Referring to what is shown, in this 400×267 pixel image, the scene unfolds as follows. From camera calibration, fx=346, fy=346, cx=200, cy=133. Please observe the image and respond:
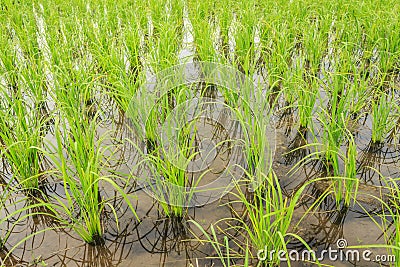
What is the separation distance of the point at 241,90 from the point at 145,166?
997 millimetres

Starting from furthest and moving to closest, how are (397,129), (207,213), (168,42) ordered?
(168,42), (397,129), (207,213)

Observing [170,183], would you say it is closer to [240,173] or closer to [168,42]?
[240,173]

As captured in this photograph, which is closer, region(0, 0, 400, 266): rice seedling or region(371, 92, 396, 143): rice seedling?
region(0, 0, 400, 266): rice seedling

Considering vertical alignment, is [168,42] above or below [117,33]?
below

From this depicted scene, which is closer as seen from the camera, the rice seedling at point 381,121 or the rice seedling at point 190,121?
the rice seedling at point 190,121

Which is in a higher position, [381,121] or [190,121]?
[190,121]

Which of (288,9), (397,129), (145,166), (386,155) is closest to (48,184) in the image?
(145,166)

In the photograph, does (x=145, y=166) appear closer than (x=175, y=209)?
No

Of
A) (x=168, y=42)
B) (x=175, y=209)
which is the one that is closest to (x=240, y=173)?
(x=175, y=209)

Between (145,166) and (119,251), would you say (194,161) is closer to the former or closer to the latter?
(145,166)

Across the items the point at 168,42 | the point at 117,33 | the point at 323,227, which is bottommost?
the point at 323,227

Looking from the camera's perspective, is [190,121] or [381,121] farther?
[190,121]

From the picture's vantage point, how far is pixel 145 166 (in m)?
2.37

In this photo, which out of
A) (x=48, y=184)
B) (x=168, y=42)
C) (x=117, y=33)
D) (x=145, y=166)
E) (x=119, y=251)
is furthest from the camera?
(x=117, y=33)
